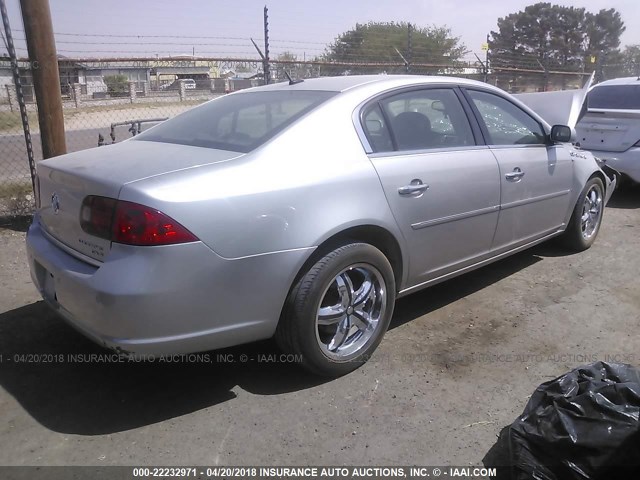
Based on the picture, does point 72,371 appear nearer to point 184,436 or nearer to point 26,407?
point 26,407

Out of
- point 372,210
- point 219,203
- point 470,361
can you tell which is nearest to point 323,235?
point 372,210

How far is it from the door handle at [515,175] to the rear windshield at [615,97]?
4.12 m

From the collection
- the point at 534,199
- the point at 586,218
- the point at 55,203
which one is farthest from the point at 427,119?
the point at 586,218

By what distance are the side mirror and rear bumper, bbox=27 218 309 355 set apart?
8.67ft

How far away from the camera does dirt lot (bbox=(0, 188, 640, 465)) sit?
2.46 metres

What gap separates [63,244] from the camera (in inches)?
109

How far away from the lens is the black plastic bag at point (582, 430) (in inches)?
78.2

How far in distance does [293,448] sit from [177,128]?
2052mm

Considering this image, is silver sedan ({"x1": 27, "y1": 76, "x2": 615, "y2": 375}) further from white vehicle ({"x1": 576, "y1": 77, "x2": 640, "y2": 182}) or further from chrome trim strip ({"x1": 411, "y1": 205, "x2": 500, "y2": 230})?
white vehicle ({"x1": 576, "y1": 77, "x2": 640, "y2": 182})

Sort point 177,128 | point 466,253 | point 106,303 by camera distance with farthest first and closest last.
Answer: point 466,253 → point 177,128 → point 106,303

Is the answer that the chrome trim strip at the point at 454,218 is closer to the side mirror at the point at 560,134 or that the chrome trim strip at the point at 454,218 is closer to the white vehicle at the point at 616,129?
the side mirror at the point at 560,134

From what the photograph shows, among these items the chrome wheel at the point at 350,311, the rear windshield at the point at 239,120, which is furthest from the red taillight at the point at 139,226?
the chrome wheel at the point at 350,311

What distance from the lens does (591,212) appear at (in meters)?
5.14

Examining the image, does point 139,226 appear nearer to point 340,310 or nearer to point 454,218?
point 340,310
